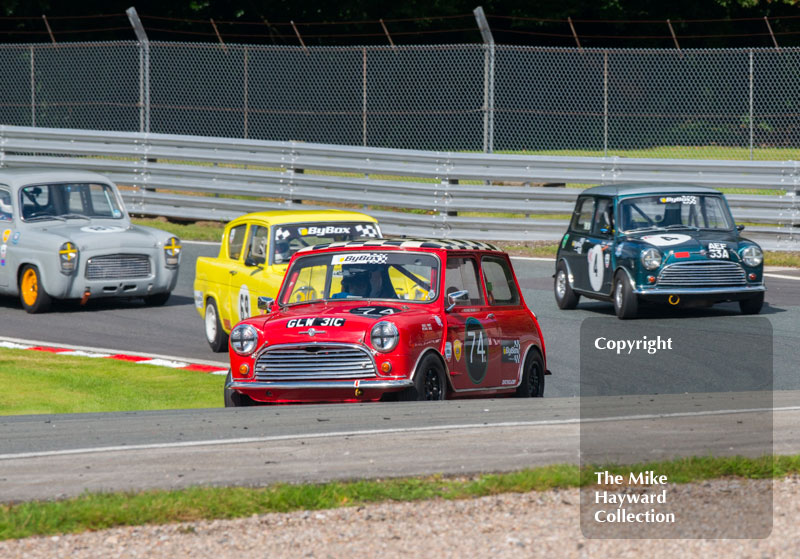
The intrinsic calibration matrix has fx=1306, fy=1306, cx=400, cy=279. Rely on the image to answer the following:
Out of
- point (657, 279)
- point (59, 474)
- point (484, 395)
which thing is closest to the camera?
point (59, 474)

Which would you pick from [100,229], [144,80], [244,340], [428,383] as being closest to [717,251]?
[428,383]

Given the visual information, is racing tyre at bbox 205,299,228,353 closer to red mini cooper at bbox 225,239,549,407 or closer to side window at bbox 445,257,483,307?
red mini cooper at bbox 225,239,549,407

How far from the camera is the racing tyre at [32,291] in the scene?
1505 cm

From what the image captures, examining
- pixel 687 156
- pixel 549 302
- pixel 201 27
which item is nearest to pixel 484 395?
pixel 549 302

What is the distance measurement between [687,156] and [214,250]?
819 centimetres

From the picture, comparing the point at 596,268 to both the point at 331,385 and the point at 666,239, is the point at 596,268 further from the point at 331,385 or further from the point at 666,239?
the point at 331,385

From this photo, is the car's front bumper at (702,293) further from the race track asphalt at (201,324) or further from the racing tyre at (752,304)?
the race track asphalt at (201,324)

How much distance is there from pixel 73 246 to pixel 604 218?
611 centimetres

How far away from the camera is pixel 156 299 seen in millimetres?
15797

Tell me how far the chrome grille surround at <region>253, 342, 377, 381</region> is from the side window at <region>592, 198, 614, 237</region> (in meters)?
6.68

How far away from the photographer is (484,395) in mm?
9727

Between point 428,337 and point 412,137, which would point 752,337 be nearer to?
point 428,337

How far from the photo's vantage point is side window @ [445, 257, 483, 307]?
9.74m

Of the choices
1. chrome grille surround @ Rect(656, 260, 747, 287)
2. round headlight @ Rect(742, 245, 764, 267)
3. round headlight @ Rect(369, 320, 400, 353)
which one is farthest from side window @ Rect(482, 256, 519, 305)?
round headlight @ Rect(742, 245, 764, 267)
